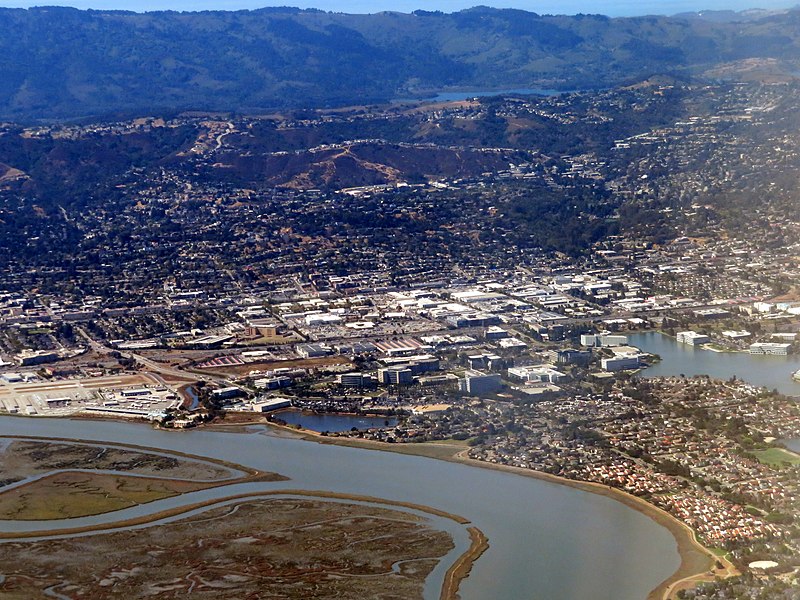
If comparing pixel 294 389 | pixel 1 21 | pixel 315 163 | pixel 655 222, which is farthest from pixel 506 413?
pixel 1 21

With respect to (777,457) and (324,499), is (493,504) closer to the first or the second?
(324,499)

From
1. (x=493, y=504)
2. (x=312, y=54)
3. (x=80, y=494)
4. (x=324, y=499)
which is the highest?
(x=312, y=54)

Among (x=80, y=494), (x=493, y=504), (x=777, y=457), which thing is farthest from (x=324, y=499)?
(x=777, y=457)

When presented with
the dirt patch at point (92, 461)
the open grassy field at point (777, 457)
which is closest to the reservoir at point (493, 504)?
the dirt patch at point (92, 461)

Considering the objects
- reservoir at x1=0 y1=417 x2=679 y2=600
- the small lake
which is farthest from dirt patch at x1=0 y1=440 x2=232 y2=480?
the small lake

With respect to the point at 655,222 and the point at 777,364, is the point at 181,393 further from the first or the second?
the point at 655,222

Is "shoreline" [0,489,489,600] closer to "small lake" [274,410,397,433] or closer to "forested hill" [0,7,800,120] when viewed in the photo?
"small lake" [274,410,397,433]
